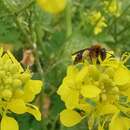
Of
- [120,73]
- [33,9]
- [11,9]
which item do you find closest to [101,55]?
[120,73]

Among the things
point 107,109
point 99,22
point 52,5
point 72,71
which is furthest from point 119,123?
point 99,22

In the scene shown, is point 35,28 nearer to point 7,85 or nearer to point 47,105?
point 47,105

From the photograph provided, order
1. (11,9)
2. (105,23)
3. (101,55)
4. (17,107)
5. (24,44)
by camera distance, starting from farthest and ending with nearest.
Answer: (105,23), (24,44), (11,9), (101,55), (17,107)

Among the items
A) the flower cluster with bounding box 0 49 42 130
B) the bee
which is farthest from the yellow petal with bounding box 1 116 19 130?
the bee

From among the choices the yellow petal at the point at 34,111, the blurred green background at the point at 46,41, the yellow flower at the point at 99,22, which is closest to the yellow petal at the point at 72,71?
the yellow petal at the point at 34,111

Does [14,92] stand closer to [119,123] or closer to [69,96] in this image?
[69,96]

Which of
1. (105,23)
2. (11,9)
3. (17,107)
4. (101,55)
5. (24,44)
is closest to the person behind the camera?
(17,107)

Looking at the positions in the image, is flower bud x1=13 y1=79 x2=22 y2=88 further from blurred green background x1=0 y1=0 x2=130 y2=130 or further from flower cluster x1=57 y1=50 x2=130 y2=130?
blurred green background x1=0 y1=0 x2=130 y2=130

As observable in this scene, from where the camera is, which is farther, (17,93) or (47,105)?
(47,105)
